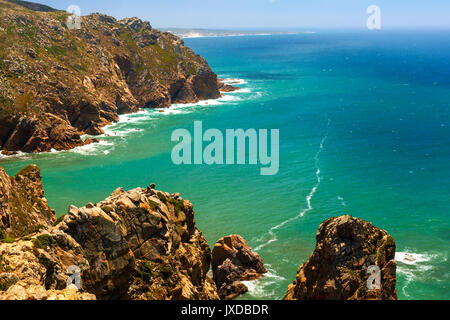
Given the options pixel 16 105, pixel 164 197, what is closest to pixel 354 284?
pixel 164 197

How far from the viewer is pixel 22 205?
53312 millimetres

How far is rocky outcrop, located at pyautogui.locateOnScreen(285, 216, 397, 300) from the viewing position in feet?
134

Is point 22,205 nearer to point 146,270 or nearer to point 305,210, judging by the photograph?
point 146,270

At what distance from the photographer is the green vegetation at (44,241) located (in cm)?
3175

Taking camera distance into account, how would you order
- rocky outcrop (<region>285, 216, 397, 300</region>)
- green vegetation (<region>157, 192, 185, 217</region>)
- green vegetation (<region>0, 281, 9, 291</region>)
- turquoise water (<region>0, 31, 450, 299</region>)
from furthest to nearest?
turquoise water (<region>0, 31, 450, 299</region>), green vegetation (<region>157, 192, 185, 217</region>), rocky outcrop (<region>285, 216, 397, 300</region>), green vegetation (<region>0, 281, 9, 291</region>)

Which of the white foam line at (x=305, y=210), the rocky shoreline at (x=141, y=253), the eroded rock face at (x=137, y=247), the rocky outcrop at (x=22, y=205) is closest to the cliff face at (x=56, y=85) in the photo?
the white foam line at (x=305, y=210)

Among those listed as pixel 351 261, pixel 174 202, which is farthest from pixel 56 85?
pixel 351 261

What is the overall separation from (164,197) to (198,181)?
192ft

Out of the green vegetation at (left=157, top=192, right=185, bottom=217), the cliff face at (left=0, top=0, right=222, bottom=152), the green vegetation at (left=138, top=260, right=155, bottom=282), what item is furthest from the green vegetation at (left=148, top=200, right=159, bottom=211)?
the cliff face at (left=0, top=0, right=222, bottom=152)

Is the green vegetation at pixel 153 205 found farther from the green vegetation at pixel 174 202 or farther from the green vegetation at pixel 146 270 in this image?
the green vegetation at pixel 146 270

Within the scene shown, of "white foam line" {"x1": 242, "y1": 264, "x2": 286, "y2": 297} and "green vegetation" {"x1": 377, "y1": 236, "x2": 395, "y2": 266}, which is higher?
"green vegetation" {"x1": 377, "y1": 236, "x2": 395, "y2": 266}

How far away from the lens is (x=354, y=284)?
4097cm

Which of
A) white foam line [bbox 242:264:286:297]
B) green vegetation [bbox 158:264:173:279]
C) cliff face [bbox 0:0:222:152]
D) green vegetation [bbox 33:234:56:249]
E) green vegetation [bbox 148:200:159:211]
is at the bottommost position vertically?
white foam line [bbox 242:264:286:297]

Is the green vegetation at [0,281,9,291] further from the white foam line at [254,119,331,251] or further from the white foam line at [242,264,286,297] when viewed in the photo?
the white foam line at [254,119,331,251]
